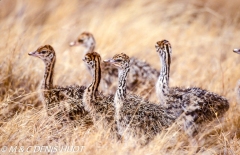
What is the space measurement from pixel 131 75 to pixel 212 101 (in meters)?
1.64

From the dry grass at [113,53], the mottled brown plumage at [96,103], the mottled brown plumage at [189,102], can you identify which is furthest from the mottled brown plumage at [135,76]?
the mottled brown plumage at [96,103]

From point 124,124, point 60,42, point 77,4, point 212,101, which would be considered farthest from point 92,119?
point 77,4

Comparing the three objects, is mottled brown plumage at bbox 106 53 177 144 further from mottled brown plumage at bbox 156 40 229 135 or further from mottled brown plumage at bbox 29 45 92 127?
mottled brown plumage at bbox 29 45 92 127

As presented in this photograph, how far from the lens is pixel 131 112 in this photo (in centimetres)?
630

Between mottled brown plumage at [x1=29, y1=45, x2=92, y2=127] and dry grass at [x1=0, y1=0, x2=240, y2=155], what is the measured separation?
168mm

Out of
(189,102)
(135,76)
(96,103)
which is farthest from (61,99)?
(135,76)

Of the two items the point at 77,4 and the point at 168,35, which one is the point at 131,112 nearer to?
the point at 168,35

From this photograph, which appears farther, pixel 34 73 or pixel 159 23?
pixel 159 23

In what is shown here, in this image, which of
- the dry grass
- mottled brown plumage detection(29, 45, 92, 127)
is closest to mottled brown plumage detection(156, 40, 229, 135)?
the dry grass

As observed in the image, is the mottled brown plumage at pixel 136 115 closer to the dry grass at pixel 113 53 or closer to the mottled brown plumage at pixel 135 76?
the dry grass at pixel 113 53

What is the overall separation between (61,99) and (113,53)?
2.83 m

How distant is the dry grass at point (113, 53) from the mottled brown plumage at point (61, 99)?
0.17 meters

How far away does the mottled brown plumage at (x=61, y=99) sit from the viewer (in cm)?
650

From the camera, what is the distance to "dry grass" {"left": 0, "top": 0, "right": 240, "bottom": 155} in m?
6.00
